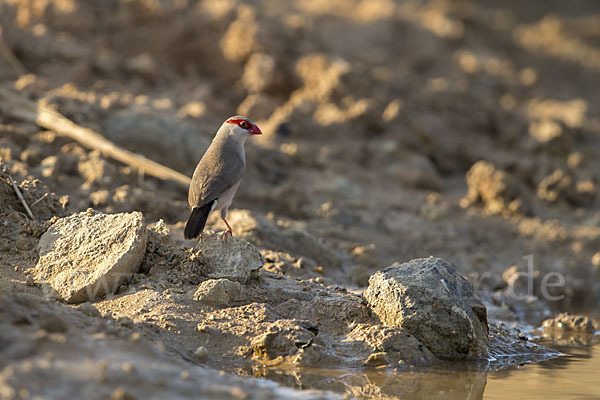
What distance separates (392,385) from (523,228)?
4.98m

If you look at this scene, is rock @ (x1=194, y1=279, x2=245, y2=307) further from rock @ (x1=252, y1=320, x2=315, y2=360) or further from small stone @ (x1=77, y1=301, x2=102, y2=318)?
small stone @ (x1=77, y1=301, x2=102, y2=318)

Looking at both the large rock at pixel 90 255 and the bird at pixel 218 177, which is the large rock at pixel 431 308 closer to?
the bird at pixel 218 177

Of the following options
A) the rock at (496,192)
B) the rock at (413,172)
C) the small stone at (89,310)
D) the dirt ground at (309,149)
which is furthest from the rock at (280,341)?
the rock at (413,172)

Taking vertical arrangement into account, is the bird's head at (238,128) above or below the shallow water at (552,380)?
above

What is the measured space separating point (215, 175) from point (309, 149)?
14.2ft

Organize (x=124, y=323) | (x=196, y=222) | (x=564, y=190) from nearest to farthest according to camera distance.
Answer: (x=124, y=323)
(x=196, y=222)
(x=564, y=190)

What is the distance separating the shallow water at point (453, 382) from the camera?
4637 millimetres

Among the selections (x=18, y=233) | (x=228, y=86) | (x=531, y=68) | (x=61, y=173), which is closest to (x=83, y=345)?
(x=18, y=233)

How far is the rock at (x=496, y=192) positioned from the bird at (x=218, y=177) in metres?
4.35

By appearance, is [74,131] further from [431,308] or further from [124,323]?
[431,308]

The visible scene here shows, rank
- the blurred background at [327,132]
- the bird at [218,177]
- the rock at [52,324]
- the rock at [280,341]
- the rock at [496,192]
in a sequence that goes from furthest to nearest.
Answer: the rock at [496,192], the blurred background at [327,132], the bird at [218,177], the rock at [280,341], the rock at [52,324]

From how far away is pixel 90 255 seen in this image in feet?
17.4

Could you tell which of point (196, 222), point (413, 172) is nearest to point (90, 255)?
point (196, 222)

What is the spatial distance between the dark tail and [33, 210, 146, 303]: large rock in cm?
Result: 31
